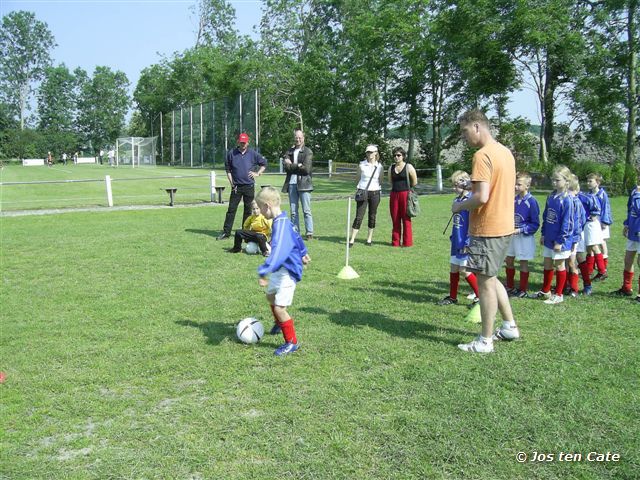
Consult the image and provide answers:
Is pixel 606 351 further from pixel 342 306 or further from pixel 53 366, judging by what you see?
pixel 53 366

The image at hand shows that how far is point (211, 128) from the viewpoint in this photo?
48656mm

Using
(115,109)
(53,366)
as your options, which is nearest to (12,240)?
(53,366)

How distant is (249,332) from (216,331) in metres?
0.59

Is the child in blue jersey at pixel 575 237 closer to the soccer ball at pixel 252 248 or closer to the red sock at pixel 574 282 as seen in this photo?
the red sock at pixel 574 282

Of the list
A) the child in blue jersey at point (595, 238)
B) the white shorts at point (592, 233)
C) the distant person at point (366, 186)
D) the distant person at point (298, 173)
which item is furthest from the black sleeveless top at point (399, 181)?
the white shorts at point (592, 233)

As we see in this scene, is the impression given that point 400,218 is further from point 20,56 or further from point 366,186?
point 20,56

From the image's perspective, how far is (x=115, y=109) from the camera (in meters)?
108

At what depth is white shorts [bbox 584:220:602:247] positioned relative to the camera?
26.3 feet

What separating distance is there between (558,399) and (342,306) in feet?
9.92

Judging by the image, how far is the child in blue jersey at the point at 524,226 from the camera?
→ 7.01m

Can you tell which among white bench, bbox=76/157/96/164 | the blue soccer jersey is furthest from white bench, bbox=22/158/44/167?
the blue soccer jersey

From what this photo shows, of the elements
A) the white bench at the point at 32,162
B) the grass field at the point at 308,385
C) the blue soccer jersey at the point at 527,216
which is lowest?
the grass field at the point at 308,385

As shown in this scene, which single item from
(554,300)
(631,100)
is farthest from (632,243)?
(631,100)

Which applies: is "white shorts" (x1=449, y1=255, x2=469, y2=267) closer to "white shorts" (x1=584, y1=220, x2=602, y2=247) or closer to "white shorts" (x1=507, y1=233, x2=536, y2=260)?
"white shorts" (x1=507, y1=233, x2=536, y2=260)
